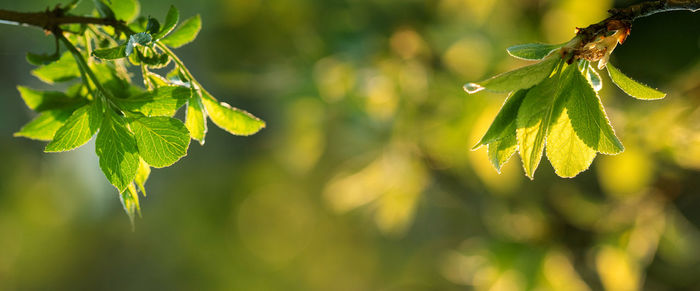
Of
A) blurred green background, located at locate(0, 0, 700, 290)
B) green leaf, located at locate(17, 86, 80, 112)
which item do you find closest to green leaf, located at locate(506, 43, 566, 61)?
green leaf, located at locate(17, 86, 80, 112)

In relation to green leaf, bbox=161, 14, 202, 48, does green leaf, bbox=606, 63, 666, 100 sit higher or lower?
lower

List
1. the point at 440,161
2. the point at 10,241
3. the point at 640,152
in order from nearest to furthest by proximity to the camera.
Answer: the point at 640,152 < the point at 440,161 < the point at 10,241

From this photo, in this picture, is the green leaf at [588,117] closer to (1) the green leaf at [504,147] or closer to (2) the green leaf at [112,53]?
(1) the green leaf at [504,147]

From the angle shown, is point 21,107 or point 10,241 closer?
point 21,107

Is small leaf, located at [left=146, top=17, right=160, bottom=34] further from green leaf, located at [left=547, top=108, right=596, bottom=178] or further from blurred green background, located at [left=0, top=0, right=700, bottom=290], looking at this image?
blurred green background, located at [left=0, top=0, right=700, bottom=290]

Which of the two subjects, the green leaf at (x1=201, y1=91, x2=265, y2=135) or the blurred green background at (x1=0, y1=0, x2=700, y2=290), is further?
the blurred green background at (x1=0, y1=0, x2=700, y2=290)

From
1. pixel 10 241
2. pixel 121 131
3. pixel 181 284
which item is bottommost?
pixel 181 284

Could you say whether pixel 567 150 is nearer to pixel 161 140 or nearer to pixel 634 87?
pixel 634 87

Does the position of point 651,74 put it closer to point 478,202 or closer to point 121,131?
point 478,202

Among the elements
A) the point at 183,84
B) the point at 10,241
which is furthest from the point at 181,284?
the point at 183,84
